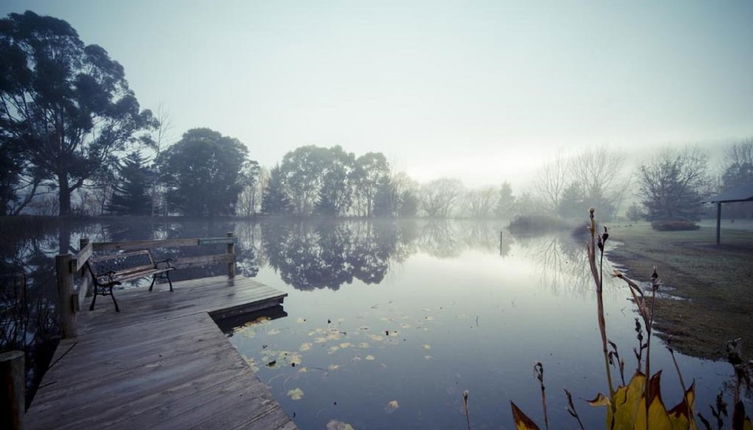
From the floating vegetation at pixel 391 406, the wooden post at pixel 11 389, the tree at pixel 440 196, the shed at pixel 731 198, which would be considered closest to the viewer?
the wooden post at pixel 11 389

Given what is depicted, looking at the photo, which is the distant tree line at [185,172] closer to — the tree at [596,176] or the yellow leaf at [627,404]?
the tree at [596,176]

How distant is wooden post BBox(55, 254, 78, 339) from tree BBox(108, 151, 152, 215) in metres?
36.1

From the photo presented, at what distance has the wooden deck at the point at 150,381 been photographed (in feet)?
10.1

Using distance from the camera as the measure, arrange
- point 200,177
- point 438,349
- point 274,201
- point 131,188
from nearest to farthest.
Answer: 1. point 438,349
2. point 131,188
3. point 200,177
4. point 274,201

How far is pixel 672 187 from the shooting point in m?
36.9

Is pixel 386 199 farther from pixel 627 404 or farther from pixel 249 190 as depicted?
pixel 627 404

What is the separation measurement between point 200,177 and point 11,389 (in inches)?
1703

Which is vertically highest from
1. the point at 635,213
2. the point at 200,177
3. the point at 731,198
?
the point at 200,177

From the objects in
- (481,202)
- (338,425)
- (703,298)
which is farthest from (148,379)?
(481,202)

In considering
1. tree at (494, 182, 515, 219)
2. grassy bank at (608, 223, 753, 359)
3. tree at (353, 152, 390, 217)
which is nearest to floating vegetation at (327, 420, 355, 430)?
grassy bank at (608, 223, 753, 359)

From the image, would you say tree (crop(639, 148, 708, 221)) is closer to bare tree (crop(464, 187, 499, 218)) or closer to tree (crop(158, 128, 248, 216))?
bare tree (crop(464, 187, 499, 218))

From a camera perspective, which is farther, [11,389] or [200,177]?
[200,177]

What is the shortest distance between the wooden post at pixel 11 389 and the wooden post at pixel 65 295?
12.7ft

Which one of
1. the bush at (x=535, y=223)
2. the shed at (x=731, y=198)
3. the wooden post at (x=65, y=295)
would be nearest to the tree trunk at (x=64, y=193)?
the wooden post at (x=65, y=295)
